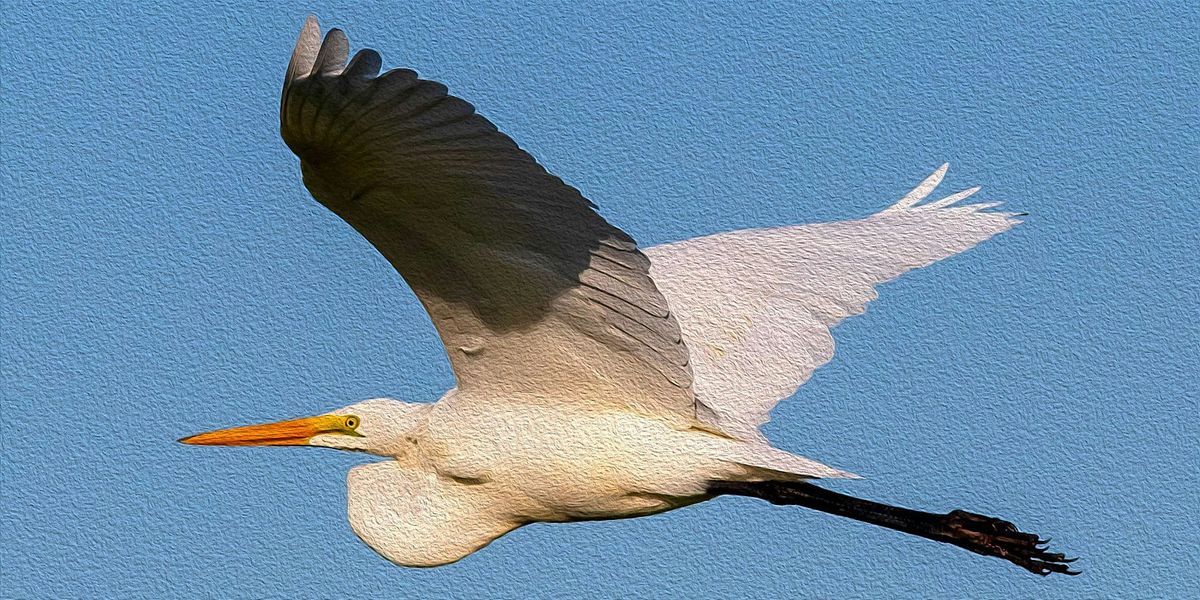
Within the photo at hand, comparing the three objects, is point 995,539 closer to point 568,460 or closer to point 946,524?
point 946,524

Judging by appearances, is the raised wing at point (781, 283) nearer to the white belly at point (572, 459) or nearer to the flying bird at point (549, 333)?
the flying bird at point (549, 333)

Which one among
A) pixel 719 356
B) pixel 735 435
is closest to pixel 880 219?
pixel 719 356

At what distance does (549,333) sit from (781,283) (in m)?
1.36

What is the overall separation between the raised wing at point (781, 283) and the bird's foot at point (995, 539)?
25.6 inches

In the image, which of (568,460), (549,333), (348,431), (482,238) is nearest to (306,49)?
(482,238)

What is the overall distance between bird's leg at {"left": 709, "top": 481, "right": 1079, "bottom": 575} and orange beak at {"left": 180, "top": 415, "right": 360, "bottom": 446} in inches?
56.7

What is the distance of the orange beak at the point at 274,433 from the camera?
598cm

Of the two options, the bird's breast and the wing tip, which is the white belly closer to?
the bird's breast

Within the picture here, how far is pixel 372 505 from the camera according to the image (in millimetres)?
5754

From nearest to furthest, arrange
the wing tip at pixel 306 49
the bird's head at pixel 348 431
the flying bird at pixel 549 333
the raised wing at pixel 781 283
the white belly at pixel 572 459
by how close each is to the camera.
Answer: the wing tip at pixel 306 49 < the flying bird at pixel 549 333 < the white belly at pixel 572 459 < the bird's head at pixel 348 431 < the raised wing at pixel 781 283

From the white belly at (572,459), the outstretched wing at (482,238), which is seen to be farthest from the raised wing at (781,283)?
the outstretched wing at (482,238)

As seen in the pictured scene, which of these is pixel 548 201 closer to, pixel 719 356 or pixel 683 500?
pixel 683 500

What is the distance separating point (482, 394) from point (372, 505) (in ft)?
1.75

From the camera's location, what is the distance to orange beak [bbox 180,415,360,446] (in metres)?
5.98
